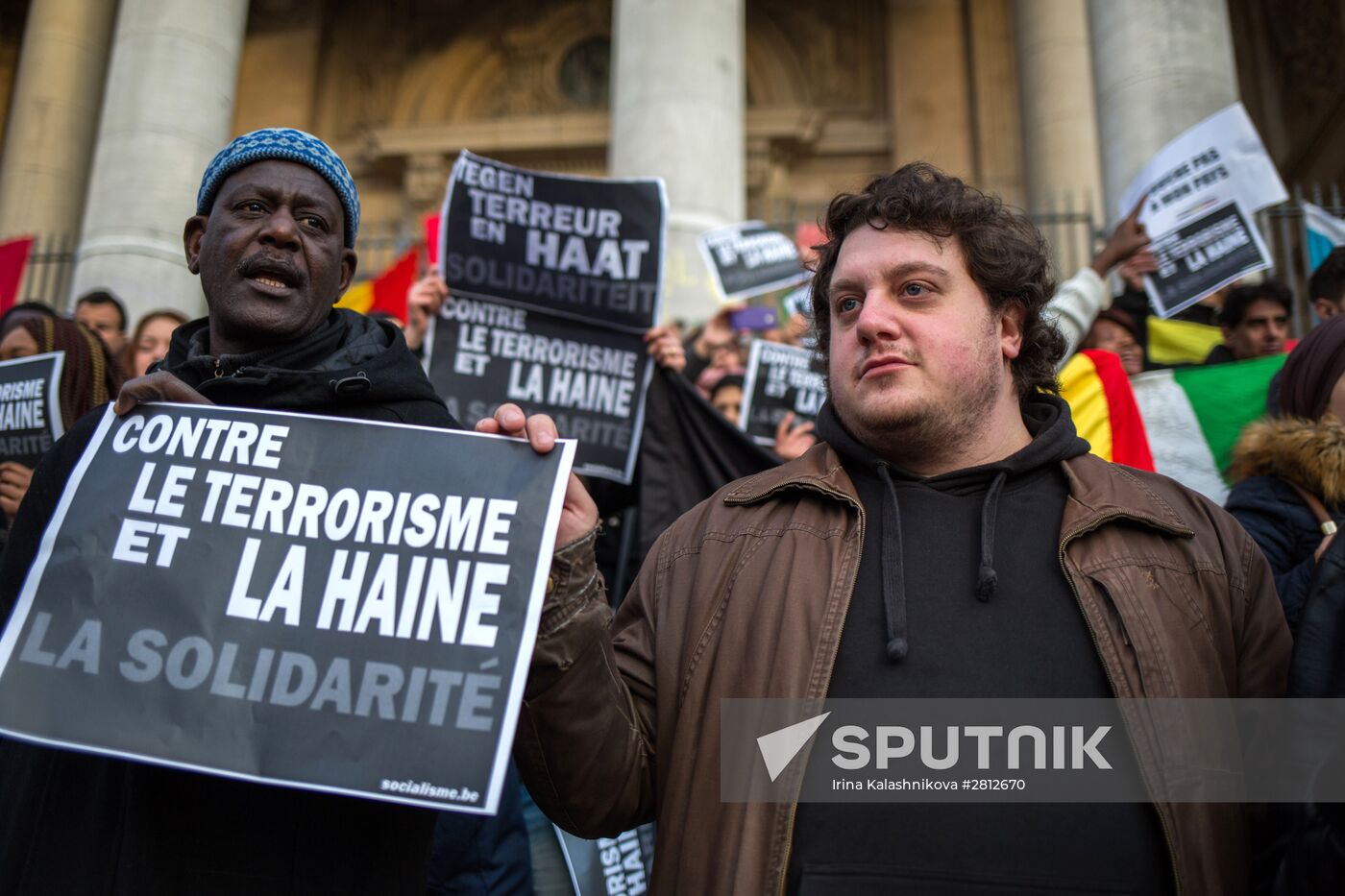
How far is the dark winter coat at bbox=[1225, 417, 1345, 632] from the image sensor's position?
2615 mm

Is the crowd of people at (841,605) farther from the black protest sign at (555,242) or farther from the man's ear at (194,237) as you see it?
the black protest sign at (555,242)

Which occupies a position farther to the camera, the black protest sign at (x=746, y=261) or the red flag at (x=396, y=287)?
the red flag at (x=396, y=287)

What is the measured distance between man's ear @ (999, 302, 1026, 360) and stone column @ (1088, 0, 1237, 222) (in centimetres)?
749

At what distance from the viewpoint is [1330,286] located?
490cm

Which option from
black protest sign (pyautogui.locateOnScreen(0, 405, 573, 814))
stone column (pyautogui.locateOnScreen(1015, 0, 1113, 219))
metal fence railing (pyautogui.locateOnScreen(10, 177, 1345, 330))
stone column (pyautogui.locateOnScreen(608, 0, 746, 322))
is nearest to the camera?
black protest sign (pyautogui.locateOnScreen(0, 405, 573, 814))

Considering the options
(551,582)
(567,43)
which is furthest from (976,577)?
(567,43)

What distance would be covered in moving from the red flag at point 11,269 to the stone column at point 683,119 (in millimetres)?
4376

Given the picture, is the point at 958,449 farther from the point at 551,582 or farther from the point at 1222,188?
the point at 1222,188

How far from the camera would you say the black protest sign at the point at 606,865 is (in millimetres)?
3184

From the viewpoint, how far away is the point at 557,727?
5.80 ft

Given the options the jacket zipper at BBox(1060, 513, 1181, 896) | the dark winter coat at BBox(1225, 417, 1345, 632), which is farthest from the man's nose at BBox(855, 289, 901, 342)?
the dark winter coat at BBox(1225, 417, 1345, 632)

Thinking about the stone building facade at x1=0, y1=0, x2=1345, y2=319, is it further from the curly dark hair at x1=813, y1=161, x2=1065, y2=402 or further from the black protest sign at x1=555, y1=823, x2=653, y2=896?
the curly dark hair at x1=813, y1=161, x2=1065, y2=402

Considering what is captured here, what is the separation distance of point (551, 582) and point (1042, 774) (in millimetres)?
832

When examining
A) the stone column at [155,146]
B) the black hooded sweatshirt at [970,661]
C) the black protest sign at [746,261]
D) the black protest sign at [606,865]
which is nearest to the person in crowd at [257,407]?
the black hooded sweatshirt at [970,661]
